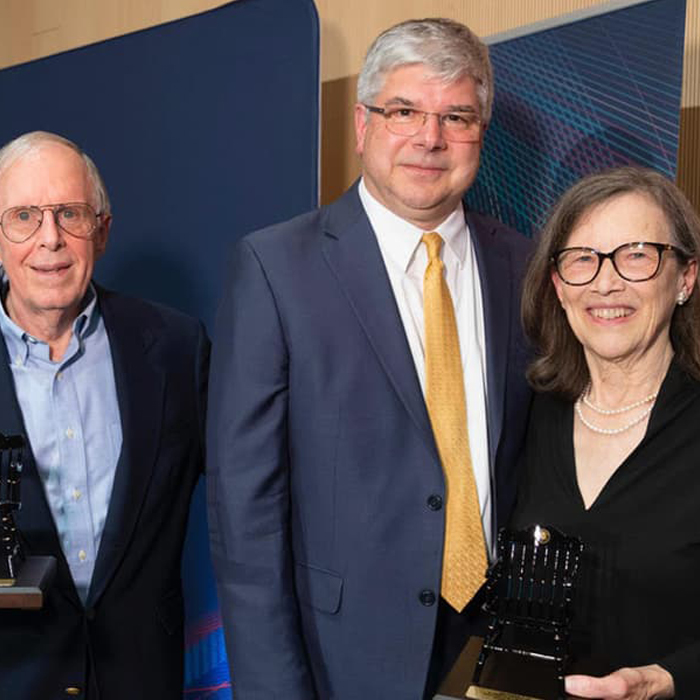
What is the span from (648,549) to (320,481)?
62cm

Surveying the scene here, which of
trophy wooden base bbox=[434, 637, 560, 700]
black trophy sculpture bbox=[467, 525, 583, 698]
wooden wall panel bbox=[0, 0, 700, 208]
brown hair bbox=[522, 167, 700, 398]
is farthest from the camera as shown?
wooden wall panel bbox=[0, 0, 700, 208]

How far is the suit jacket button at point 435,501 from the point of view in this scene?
184cm

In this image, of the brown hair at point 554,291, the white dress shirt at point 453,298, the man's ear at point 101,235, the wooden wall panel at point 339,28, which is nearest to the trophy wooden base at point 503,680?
the white dress shirt at point 453,298

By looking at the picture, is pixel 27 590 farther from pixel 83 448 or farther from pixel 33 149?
pixel 33 149

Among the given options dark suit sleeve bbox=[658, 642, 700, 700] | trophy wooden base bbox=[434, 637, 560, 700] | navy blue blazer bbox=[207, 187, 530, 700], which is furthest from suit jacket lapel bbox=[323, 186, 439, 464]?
dark suit sleeve bbox=[658, 642, 700, 700]

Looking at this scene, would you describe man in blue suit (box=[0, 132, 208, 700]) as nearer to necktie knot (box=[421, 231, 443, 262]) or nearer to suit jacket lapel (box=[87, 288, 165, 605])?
suit jacket lapel (box=[87, 288, 165, 605])

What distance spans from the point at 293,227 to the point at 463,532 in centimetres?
69

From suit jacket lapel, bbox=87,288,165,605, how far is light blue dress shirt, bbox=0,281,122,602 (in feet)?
0.11

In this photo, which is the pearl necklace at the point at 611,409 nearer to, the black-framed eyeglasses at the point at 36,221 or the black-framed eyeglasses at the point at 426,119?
the black-framed eyeglasses at the point at 426,119

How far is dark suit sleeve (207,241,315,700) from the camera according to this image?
6.00ft

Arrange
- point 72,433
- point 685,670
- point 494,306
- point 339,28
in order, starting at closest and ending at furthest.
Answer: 1. point 685,670
2. point 494,306
3. point 72,433
4. point 339,28

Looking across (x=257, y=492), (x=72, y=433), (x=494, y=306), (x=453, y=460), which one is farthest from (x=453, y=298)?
(x=72, y=433)

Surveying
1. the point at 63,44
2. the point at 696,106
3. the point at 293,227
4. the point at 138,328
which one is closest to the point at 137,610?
the point at 138,328

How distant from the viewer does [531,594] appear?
167cm
